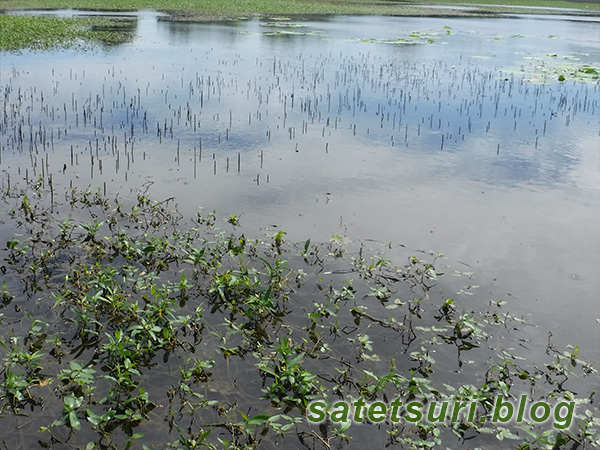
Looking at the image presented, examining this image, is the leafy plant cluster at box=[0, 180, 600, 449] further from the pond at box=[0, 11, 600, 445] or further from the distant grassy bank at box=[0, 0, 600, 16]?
the distant grassy bank at box=[0, 0, 600, 16]

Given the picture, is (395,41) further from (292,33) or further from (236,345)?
(236,345)

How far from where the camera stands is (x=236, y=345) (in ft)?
15.4

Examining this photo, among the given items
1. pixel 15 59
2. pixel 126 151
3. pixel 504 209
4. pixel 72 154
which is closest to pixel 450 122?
pixel 504 209

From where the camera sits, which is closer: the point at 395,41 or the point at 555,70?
the point at 555,70

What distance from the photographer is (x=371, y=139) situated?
10.9m

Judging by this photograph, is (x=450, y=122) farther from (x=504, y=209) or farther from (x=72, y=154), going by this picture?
(x=72, y=154)

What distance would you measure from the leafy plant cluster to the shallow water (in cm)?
61

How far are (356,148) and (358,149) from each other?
0.22ft

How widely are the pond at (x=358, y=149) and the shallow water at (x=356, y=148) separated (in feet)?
0.12

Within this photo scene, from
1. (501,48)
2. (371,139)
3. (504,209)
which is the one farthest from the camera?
(501,48)

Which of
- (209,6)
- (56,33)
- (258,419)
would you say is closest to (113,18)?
(56,33)

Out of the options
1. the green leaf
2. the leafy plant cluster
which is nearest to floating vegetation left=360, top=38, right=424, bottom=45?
the leafy plant cluster

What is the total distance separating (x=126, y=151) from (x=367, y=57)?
43.1 ft

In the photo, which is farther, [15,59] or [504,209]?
[15,59]
